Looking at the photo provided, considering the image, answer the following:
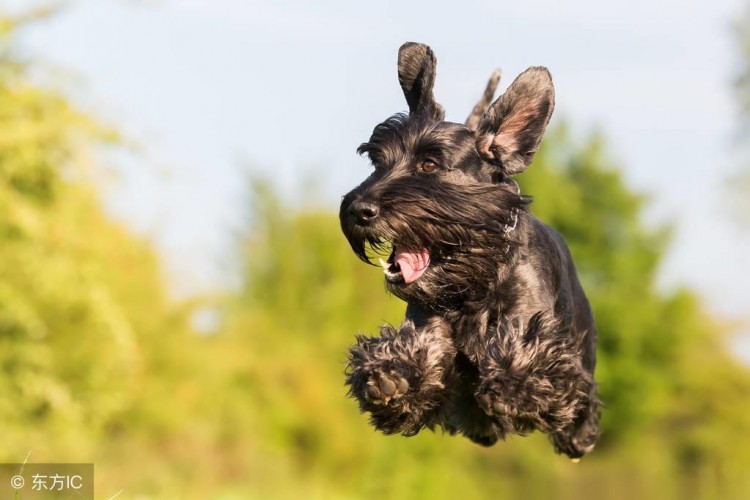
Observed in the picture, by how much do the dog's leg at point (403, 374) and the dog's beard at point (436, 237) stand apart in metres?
0.20

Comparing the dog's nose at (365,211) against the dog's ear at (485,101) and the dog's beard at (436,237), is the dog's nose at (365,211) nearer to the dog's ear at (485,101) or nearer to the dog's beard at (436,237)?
the dog's beard at (436,237)

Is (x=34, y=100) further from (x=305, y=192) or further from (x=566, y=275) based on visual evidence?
(x=305, y=192)

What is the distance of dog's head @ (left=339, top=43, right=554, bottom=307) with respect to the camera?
5.47 meters

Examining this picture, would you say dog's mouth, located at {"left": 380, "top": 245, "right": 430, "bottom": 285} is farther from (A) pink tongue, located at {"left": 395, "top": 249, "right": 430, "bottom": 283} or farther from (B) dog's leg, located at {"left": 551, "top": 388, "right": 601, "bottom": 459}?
(B) dog's leg, located at {"left": 551, "top": 388, "right": 601, "bottom": 459}

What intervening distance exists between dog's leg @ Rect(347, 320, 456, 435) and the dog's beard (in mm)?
205

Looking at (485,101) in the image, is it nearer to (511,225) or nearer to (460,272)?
(511,225)

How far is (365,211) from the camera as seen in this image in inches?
213

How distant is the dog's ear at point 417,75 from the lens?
6047 millimetres

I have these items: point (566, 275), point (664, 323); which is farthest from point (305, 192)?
point (566, 275)

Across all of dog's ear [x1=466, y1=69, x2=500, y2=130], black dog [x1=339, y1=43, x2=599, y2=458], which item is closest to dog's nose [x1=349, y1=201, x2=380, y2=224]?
black dog [x1=339, y1=43, x2=599, y2=458]

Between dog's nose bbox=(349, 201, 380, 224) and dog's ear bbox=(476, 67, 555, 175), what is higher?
dog's ear bbox=(476, 67, 555, 175)

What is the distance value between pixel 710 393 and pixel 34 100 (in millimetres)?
37288

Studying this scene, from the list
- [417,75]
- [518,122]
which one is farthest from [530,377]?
[417,75]

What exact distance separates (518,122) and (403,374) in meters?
1.40
